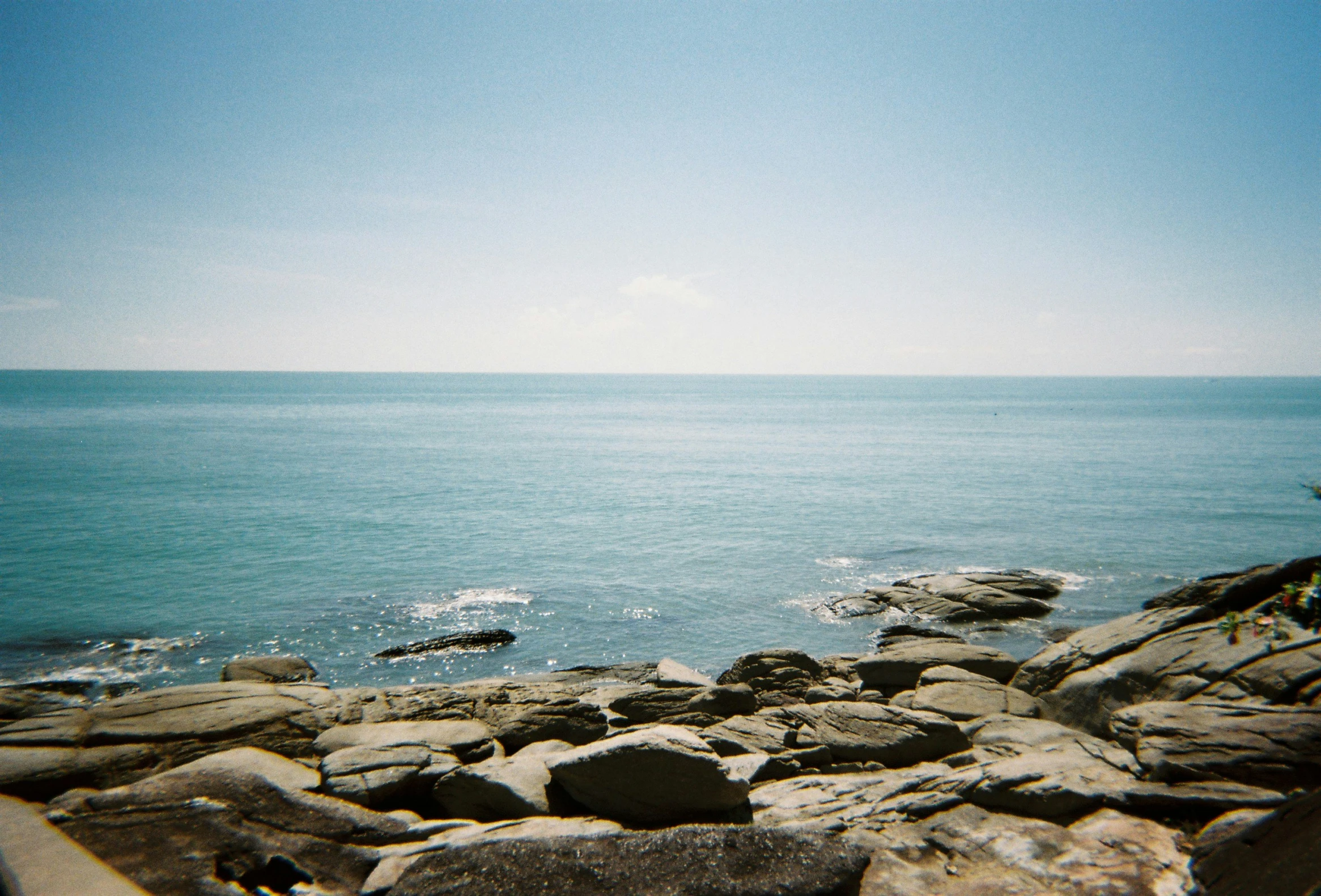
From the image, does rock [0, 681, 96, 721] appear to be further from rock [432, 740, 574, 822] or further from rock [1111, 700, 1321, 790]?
rock [1111, 700, 1321, 790]

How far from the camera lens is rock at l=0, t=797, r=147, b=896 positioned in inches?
231

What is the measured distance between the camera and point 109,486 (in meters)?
48.6

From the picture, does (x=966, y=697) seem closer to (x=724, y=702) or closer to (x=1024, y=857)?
(x=724, y=702)

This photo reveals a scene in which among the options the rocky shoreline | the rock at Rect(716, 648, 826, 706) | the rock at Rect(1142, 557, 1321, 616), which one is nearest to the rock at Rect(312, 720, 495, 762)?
the rocky shoreline

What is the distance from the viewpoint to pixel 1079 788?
8453 millimetres

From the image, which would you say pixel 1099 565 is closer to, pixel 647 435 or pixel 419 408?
pixel 647 435

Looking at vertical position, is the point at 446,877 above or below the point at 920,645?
above

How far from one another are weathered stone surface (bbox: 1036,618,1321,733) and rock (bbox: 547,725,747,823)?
26.5ft

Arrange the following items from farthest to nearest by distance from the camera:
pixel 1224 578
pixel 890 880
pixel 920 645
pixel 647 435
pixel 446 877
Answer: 1. pixel 647 435
2. pixel 1224 578
3. pixel 920 645
4. pixel 890 880
5. pixel 446 877

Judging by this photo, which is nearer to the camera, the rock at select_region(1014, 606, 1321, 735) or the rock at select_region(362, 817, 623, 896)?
the rock at select_region(362, 817, 623, 896)

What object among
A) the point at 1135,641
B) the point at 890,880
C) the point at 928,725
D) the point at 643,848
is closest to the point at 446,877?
the point at 643,848

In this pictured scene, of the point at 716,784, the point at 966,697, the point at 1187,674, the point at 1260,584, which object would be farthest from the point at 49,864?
the point at 1260,584

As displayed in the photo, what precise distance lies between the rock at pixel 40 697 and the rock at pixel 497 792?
12.3 metres

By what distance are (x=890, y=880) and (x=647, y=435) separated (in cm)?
9434
